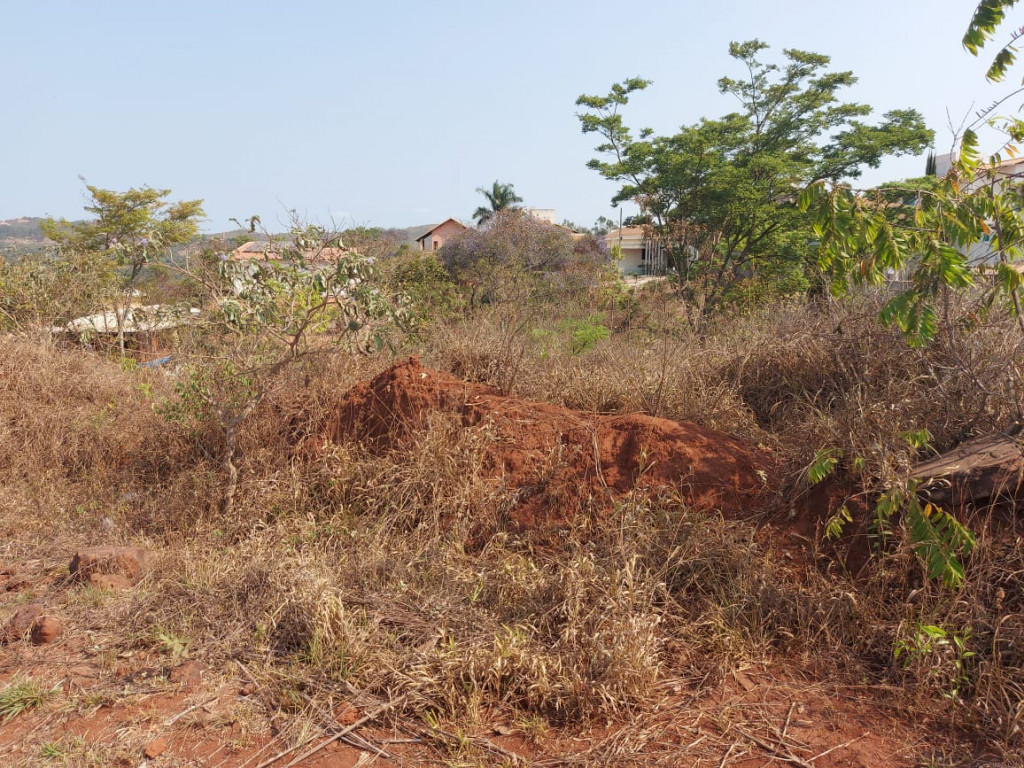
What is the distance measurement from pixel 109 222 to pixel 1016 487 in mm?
29250

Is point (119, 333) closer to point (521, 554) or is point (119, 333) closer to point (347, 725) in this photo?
point (521, 554)

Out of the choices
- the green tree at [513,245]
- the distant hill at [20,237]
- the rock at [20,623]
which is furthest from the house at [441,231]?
the rock at [20,623]

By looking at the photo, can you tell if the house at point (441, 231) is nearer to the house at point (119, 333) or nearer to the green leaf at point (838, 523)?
the house at point (119, 333)

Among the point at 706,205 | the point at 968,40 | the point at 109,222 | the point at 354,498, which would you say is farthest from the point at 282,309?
the point at 109,222

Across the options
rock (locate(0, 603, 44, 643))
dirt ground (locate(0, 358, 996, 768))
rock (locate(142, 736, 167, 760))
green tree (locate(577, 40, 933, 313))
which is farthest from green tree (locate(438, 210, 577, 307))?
rock (locate(142, 736, 167, 760))

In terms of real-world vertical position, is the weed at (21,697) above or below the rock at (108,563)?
below

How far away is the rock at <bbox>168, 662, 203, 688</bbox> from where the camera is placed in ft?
10.0

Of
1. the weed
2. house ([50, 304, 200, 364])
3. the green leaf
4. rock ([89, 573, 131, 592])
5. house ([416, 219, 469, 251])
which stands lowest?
the weed

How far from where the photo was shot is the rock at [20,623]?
346 centimetres

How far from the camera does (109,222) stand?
86.8 ft

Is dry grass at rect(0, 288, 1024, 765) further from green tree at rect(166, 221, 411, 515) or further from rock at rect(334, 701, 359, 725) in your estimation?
green tree at rect(166, 221, 411, 515)

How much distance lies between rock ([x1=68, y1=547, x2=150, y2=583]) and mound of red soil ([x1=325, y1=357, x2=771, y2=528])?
58.6 inches

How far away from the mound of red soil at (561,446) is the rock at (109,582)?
1.61m

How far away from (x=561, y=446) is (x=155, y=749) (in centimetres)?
255
